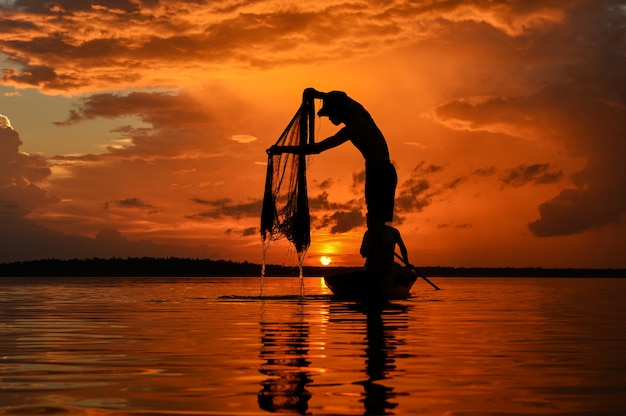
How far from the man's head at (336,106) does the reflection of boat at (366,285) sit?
349cm

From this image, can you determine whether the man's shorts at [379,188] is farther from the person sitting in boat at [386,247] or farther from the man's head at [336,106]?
the man's head at [336,106]

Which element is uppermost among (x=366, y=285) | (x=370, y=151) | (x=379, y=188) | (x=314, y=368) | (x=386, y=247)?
(x=370, y=151)

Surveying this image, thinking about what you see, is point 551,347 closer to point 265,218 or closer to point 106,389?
point 106,389

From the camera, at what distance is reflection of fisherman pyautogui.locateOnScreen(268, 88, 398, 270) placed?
19078mm

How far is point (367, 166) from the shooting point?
19406 millimetres

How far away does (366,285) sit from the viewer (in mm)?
20812

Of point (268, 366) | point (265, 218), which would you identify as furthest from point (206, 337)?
point (265, 218)

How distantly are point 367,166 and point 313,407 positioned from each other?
13.7 meters

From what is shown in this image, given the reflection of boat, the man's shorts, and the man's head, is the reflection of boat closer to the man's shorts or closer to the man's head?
the man's shorts

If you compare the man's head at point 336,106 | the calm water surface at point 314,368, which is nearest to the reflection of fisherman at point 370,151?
the man's head at point 336,106

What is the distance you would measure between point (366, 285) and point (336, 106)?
13.9 ft

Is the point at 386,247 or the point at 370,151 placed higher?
the point at 370,151

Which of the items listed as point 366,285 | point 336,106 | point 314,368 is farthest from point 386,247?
point 314,368

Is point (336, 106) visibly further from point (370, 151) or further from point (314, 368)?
point (314, 368)
